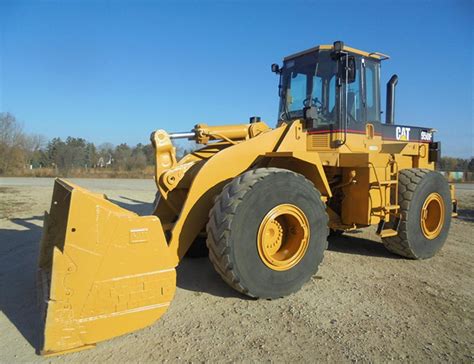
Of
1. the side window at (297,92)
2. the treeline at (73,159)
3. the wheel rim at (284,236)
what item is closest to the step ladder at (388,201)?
the side window at (297,92)

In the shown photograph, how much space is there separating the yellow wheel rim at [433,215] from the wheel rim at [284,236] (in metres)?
2.90

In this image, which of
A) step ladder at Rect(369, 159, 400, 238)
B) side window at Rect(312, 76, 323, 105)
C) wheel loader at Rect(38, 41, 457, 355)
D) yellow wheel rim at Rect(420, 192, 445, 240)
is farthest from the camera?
A: yellow wheel rim at Rect(420, 192, 445, 240)

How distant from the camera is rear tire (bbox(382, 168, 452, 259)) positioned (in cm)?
580

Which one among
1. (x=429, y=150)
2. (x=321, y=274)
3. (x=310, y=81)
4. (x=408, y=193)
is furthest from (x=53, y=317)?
(x=429, y=150)

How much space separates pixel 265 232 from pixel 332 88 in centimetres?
260

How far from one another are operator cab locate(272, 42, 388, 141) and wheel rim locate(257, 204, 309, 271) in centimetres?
150

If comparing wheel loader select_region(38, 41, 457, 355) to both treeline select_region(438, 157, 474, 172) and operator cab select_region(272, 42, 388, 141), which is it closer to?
operator cab select_region(272, 42, 388, 141)

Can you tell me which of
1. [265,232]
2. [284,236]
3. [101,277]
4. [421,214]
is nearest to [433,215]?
[421,214]

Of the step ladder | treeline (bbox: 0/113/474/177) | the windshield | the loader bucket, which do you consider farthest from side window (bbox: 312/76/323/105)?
treeline (bbox: 0/113/474/177)

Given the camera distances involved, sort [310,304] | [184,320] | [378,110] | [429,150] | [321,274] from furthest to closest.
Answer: [429,150]
[378,110]
[321,274]
[310,304]
[184,320]

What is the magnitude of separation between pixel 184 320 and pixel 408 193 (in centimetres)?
394

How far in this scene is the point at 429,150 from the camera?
7238 mm

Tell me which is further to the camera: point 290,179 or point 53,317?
point 290,179

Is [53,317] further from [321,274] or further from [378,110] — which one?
[378,110]
